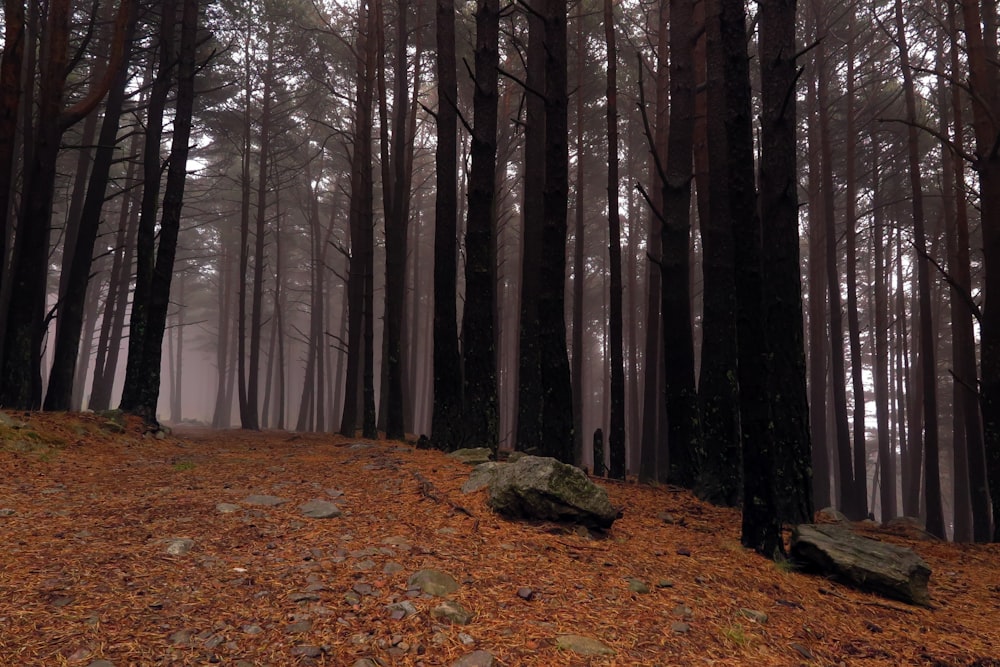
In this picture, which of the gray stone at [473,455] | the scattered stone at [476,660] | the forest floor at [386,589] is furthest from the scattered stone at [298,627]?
the gray stone at [473,455]

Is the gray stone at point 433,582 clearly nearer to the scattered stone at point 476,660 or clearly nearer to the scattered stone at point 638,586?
the scattered stone at point 476,660

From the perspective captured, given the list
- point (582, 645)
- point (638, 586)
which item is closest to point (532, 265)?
point (638, 586)

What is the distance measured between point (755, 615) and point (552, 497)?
1.78 metres

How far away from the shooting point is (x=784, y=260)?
21.8ft

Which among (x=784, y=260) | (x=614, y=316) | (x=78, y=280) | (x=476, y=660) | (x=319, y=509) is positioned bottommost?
(x=476, y=660)

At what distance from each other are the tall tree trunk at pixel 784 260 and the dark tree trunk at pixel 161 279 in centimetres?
1023

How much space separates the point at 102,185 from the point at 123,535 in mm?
11450

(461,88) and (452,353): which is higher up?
(461,88)

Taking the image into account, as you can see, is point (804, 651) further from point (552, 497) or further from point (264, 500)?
point (264, 500)

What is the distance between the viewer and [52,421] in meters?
7.67

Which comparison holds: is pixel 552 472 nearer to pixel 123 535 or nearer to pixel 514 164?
pixel 123 535

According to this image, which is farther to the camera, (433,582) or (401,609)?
(433,582)

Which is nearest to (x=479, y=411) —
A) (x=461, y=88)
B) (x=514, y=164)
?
(x=461, y=88)

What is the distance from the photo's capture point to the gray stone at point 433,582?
10.6 feet
